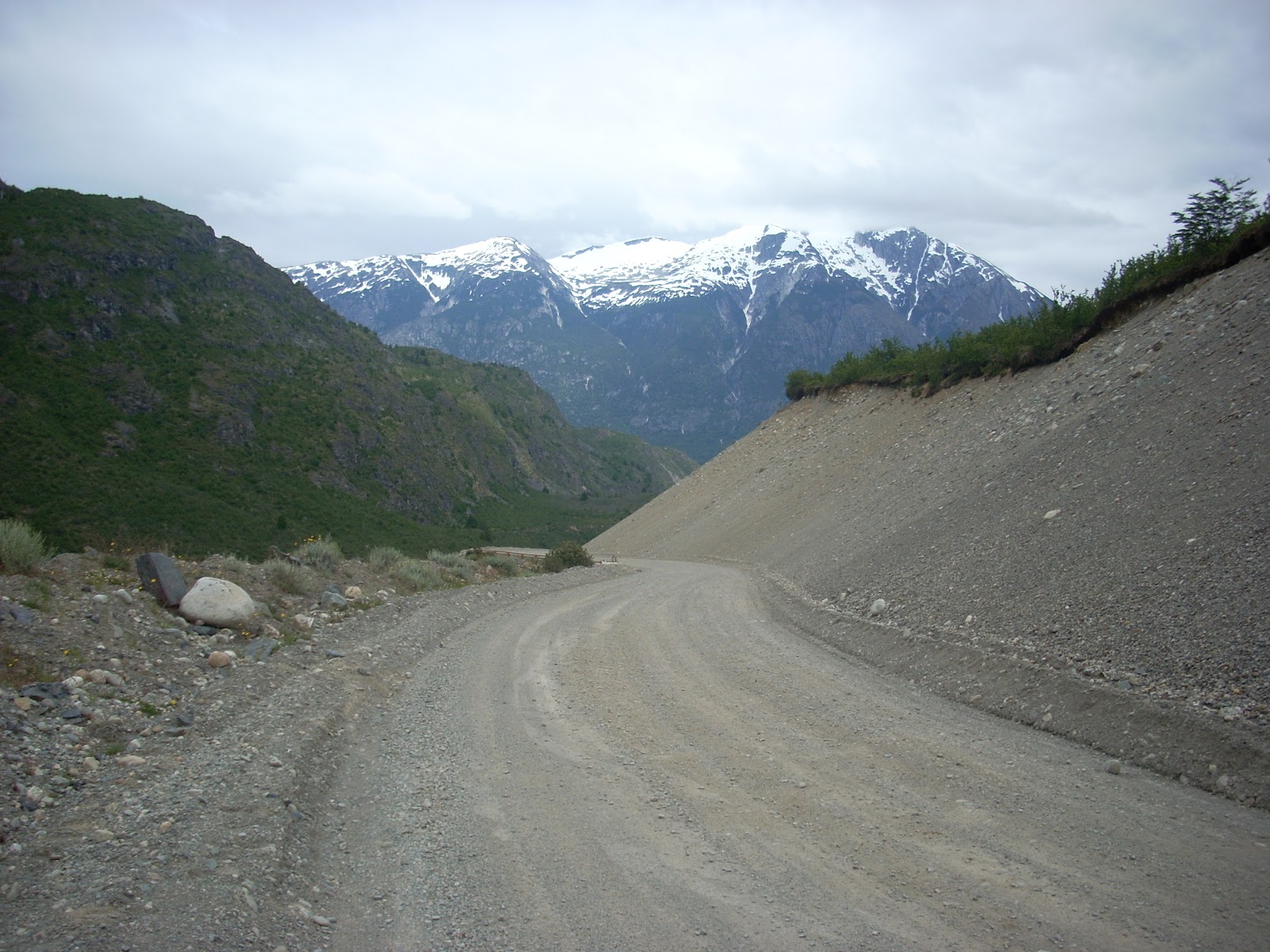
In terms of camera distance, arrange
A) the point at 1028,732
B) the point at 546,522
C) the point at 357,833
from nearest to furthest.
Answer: the point at 357,833 < the point at 1028,732 < the point at 546,522

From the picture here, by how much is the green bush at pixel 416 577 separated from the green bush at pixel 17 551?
7.54 m

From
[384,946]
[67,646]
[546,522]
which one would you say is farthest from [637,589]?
[546,522]

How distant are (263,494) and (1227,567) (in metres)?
70.2

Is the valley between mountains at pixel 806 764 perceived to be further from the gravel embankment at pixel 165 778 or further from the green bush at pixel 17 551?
the green bush at pixel 17 551

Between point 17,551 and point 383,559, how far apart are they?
8780mm

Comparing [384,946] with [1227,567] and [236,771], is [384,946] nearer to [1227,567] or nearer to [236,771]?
[236,771]

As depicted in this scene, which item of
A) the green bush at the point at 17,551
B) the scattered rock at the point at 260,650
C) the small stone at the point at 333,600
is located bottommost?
the scattered rock at the point at 260,650

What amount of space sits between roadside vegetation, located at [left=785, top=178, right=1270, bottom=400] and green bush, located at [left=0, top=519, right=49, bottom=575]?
23.2 meters

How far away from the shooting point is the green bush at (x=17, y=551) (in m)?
9.60

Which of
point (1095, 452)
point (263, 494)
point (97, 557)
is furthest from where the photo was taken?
point (263, 494)

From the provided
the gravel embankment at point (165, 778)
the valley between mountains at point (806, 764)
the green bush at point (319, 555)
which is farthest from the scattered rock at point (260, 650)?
the green bush at point (319, 555)

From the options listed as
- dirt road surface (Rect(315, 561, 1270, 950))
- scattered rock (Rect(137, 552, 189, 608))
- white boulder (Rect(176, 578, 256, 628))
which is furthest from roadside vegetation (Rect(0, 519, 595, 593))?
dirt road surface (Rect(315, 561, 1270, 950))

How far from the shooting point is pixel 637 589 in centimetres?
2052

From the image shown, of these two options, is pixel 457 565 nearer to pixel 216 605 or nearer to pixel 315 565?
pixel 315 565
